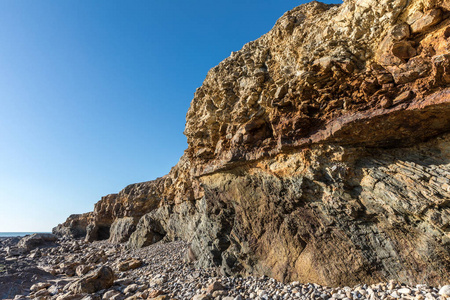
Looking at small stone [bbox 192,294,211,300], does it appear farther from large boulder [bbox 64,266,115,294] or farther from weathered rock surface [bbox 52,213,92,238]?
weathered rock surface [bbox 52,213,92,238]

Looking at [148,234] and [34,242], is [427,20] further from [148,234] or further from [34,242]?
[34,242]

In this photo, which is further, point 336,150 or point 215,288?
point 215,288

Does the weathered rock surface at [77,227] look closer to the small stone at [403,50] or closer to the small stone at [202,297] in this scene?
the small stone at [202,297]

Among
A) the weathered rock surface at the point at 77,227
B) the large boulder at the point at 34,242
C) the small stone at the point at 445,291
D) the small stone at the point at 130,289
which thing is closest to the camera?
the small stone at the point at 445,291

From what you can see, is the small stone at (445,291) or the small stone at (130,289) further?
the small stone at (130,289)

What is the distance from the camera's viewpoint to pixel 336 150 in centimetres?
761

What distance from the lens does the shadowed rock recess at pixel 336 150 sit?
594cm

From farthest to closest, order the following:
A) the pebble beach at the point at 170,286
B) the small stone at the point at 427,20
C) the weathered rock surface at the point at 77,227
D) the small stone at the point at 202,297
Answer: the weathered rock surface at the point at 77,227 < the small stone at the point at 202,297 < the pebble beach at the point at 170,286 < the small stone at the point at 427,20

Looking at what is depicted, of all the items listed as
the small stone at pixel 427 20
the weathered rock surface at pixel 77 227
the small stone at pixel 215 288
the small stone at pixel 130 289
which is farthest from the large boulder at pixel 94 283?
the weathered rock surface at pixel 77 227

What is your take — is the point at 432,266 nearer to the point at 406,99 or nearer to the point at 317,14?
the point at 406,99

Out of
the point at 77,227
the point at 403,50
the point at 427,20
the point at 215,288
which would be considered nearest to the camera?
the point at 427,20

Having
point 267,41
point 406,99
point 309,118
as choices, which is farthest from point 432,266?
point 267,41

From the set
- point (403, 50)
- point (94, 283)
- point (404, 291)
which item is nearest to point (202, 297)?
point (94, 283)

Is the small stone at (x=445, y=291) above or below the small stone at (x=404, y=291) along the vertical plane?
above
